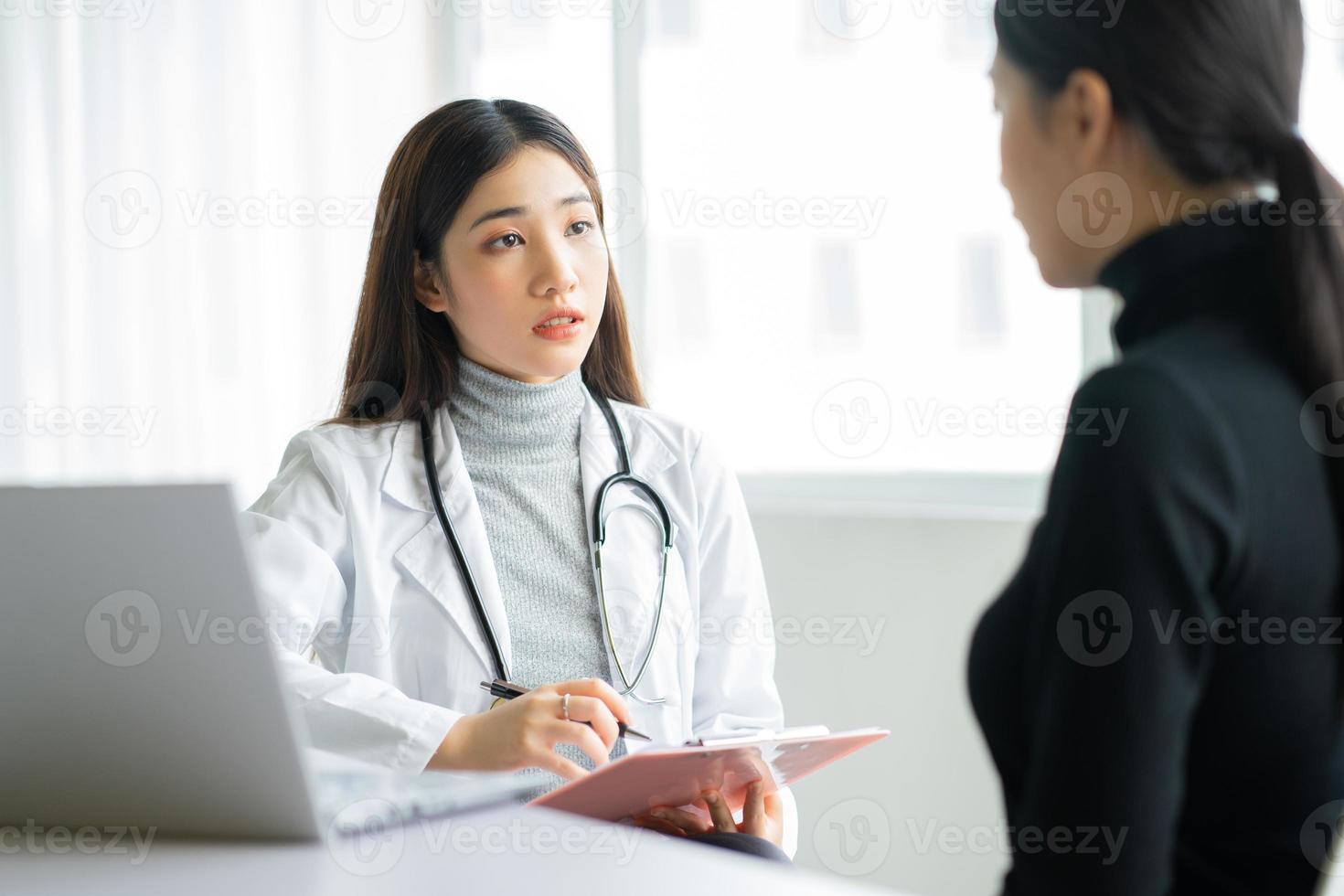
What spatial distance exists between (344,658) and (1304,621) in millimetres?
1259

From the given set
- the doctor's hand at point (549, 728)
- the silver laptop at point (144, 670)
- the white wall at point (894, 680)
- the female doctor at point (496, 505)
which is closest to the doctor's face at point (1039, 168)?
the silver laptop at point (144, 670)

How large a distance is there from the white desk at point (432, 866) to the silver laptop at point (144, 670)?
32mm

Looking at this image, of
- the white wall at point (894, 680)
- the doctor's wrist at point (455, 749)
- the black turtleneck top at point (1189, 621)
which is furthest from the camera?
the white wall at point (894, 680)

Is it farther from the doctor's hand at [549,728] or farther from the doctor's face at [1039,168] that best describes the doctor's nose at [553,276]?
the doctor's face at [1039,168]

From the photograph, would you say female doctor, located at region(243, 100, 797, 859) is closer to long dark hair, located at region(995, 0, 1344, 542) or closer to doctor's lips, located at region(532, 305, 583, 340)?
doctor's lips, located at region(532, 305, 583, 340)

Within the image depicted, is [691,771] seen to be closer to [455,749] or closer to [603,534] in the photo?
[455,749]

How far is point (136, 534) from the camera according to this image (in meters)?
0.78

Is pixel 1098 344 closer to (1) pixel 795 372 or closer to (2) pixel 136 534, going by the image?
(1) pixel 795 372

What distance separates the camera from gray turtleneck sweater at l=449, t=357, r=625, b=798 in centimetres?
163

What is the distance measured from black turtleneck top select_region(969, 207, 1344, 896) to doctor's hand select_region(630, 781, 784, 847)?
1.90 ft

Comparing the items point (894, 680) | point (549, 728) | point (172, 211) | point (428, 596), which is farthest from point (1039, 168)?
point (172, 211)

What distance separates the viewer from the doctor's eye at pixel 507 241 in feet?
5.57

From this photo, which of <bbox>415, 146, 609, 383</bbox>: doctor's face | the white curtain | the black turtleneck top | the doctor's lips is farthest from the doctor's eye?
the white curtain

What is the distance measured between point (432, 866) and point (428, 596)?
0.84m
